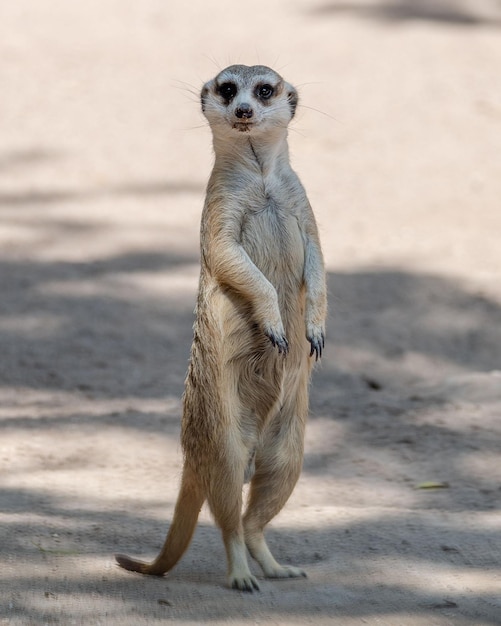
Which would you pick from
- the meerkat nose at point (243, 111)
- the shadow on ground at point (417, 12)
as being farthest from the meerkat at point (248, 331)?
the shadow on ground at point (417, 12)

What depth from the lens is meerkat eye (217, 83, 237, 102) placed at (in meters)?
3.39

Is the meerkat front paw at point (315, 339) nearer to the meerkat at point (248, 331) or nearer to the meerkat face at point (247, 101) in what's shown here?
the meerkat at point (248, 331)

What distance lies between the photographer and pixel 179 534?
337 cm

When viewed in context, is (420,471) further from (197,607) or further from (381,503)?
(197,607)

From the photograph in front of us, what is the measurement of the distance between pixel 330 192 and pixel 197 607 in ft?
20.5

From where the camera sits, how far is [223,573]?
138 inches

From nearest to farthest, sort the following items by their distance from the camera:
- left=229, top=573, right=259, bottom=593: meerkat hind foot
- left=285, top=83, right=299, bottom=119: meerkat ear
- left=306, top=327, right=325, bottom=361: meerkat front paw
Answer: left=229, top=573, right=259, bottom=593: meerkat hind foot, left=306, top=327, right=325, bottom=361: meerkat front paw, left=285, top=83, right=299, bottom=119: meerkat ear

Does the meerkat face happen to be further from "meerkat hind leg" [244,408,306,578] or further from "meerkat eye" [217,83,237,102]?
"meerkat hind leg" [244,408,306,578]

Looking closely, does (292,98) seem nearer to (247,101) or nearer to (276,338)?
(247,101)

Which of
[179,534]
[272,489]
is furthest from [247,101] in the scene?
[179,534]

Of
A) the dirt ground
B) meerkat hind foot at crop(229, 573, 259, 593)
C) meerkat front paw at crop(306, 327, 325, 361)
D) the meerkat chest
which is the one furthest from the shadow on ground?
meerkat hind foot at crop(229, 573, 259, 593)

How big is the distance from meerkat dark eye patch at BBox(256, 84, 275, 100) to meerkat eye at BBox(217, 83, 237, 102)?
0.08m

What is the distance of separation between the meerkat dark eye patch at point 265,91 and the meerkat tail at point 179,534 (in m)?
1.19

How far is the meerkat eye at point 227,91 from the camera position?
3.39 metres
